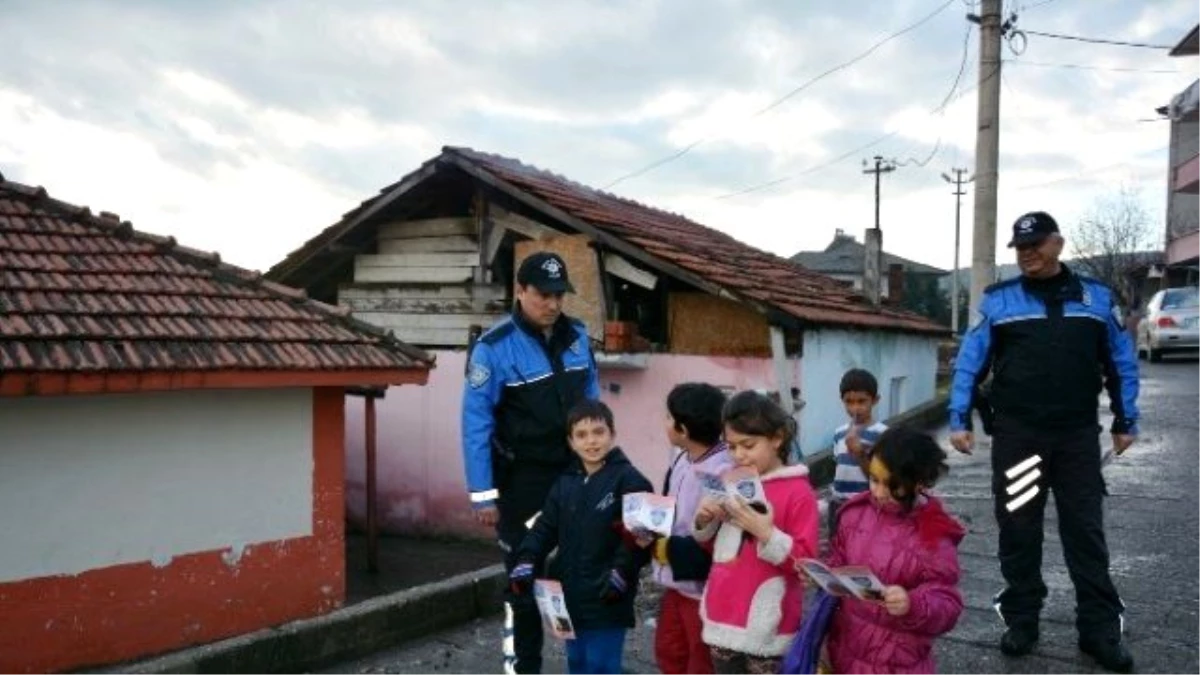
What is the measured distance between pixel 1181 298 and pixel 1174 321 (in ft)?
1.87

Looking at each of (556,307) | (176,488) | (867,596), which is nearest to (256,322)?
(176,488)

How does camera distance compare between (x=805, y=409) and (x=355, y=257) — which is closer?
(x=805, y=409)

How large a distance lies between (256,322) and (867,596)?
536 cm

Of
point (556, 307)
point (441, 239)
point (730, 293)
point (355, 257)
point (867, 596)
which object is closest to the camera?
point (867, 596)

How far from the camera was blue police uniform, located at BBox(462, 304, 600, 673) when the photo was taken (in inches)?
163

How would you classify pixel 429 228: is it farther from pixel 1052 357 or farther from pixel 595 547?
pixel 1052 357

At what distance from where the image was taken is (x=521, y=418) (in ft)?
13.8

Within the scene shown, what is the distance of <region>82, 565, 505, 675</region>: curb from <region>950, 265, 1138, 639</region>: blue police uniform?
127 inches

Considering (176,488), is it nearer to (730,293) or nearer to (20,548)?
(20,548)

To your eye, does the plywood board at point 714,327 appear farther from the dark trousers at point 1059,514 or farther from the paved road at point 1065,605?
the dark trousers at point 1059,514

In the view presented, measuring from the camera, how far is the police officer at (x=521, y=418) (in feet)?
13.6

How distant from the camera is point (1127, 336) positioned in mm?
4312

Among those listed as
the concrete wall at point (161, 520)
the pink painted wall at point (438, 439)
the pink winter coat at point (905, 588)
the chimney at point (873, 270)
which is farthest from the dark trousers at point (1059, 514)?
the chimney at point (873, 270)

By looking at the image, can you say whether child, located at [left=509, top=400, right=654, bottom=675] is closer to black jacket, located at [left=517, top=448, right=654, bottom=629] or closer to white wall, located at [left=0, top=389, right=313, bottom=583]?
black jacket, located at [left=517, top=448, right=654, bottom=629]
